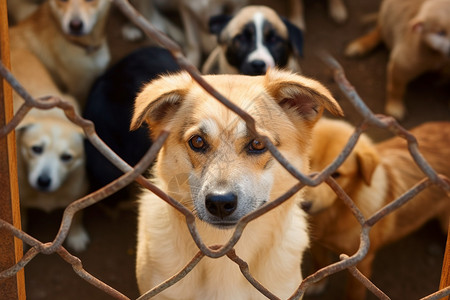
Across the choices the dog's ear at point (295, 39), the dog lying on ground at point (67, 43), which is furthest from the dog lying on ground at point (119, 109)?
the dog's ear at point (295, 39)

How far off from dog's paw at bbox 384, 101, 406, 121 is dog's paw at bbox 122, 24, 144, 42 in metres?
2.36

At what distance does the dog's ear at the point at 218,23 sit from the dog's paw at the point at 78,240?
1.85 meters

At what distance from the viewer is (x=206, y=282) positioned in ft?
8.31

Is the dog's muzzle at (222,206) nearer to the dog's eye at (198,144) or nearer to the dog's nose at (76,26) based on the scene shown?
the dog's eye at (198,144)

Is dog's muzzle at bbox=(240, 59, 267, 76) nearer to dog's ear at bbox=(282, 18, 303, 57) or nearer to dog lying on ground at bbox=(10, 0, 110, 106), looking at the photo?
dog's ear at bbox=(282, 18, 303, 57)

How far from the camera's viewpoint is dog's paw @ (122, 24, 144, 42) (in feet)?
19.5

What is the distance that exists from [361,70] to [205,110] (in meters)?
3.69

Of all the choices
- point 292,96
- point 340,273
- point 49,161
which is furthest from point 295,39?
point 292,96

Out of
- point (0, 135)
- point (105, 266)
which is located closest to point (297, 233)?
point (0, 135)

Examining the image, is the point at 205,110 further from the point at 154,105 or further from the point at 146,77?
the point at 146,77

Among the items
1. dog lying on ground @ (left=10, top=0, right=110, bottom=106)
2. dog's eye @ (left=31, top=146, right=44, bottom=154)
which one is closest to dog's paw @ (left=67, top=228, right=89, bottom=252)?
dog's eye @ (left=31, top=146, right=44, bottom=154)

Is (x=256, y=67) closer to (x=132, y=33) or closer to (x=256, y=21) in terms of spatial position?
(x=256, y=21)

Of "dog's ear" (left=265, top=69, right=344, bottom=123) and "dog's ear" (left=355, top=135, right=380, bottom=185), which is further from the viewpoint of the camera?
"dog's ear" (left=355, top=135, right=380, bottom=185)

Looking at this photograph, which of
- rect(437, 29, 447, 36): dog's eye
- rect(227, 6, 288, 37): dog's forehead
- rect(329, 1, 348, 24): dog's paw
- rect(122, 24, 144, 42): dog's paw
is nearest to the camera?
rect(227, 6, 288, 37): dog's forehead
